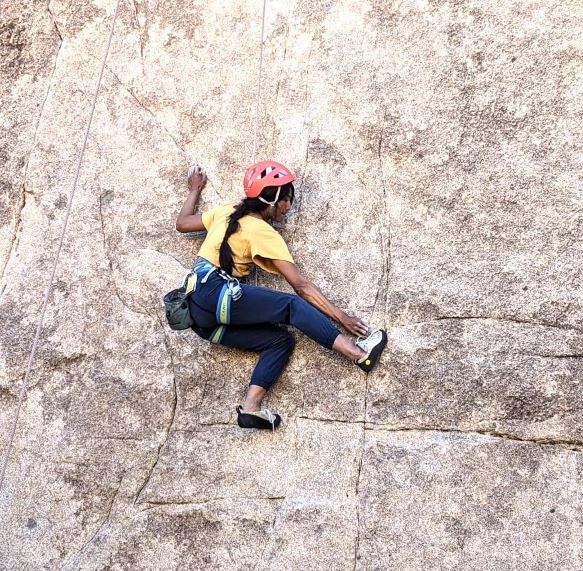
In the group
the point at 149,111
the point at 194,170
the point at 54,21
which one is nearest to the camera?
the point at 194,170

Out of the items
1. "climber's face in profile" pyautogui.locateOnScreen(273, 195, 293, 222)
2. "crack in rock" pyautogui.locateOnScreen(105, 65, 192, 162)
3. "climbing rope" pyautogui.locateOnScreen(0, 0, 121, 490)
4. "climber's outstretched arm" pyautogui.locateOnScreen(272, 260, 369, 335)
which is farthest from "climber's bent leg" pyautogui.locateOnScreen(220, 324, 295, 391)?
"crack in rock" pyautogui.locateOnScreen(105, 65, 192, 162)

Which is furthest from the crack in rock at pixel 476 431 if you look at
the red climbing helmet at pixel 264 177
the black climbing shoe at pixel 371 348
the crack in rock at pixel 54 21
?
the crack in rock at pixel 54 21

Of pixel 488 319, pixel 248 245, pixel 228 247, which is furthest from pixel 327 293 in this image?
pixel 488 319

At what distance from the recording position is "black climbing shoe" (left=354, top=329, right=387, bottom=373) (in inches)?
218

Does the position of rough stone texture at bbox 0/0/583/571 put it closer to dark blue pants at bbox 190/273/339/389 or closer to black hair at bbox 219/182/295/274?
dark blue pants at bbox 190/273/339/389

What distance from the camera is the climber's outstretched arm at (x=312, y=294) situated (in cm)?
560

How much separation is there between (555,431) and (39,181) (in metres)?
4.37

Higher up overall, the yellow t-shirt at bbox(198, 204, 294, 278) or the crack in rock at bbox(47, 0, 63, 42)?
the crack in rock at bbox(47, 0, 63, 42)

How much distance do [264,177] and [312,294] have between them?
855 mm

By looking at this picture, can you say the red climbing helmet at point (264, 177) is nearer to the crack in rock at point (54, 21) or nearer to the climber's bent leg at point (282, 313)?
the climber's bent leg at point (282, 313)

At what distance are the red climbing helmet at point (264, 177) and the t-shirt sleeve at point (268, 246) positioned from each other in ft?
0.88

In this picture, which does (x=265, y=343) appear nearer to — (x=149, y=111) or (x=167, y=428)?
(x=167, y=428)

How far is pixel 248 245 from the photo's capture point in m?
5.72

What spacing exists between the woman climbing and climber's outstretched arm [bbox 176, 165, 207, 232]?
0.30m
